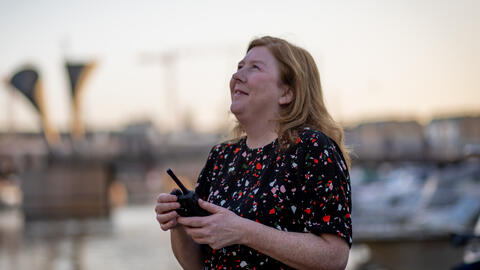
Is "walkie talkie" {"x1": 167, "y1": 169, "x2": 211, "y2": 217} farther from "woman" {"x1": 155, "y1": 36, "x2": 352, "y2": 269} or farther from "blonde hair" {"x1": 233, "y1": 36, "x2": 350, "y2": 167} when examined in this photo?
"blonde hair" {"x1": 233, "y1": 36, "x2": 350, "y2": 167}

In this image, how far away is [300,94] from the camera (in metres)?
2.52

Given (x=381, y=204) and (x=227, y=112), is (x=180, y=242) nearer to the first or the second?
(x=227, y=112)

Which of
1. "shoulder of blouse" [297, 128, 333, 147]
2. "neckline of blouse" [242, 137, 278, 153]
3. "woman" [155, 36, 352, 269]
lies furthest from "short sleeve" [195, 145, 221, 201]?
"shoulder of blouse" [297, 128, 333, 147]

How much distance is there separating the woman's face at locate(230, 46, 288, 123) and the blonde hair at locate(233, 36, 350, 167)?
0.03 m

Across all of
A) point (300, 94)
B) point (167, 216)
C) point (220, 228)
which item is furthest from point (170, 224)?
point (300, 94)

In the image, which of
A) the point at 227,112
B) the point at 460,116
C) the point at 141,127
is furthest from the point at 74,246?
the point at 141,127

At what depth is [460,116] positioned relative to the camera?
106m

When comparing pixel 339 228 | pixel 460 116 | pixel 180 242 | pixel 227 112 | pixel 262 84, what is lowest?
pixel 460 116

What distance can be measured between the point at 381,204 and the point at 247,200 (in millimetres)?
24800

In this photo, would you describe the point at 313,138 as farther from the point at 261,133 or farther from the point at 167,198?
the point at 167,198

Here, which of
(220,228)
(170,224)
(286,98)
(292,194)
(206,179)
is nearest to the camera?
(220,228)

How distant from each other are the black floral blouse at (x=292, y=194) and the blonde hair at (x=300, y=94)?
99 millimetres

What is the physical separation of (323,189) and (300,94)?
0.45 m

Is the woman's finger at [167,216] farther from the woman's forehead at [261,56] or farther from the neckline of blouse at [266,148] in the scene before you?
the woman's forehead at [261,56]
